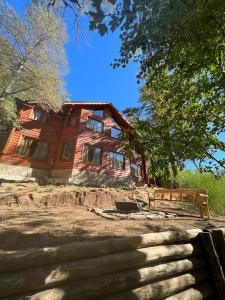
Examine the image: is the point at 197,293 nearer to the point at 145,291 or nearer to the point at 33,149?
the point at 145,291

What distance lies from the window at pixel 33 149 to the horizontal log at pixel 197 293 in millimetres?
21232

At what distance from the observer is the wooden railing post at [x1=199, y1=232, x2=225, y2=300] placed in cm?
450

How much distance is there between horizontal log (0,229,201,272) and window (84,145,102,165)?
829 inches

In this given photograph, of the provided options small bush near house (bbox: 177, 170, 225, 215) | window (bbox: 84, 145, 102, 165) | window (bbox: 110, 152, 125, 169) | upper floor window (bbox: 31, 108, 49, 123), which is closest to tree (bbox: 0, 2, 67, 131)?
upper floor window (bbox: 31, 108, 49, 123)

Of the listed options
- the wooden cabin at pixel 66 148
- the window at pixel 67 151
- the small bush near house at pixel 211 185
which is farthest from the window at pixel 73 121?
the small bush near house at pixel 211 185

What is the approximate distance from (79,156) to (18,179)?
5.98 m

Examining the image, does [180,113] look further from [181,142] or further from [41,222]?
[41,222]

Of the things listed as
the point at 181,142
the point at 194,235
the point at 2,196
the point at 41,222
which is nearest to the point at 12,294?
the point at 194,235

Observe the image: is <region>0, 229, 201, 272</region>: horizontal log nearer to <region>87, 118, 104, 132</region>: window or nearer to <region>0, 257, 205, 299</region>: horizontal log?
<region>0, 257, 205, 299</region>: horizontal log

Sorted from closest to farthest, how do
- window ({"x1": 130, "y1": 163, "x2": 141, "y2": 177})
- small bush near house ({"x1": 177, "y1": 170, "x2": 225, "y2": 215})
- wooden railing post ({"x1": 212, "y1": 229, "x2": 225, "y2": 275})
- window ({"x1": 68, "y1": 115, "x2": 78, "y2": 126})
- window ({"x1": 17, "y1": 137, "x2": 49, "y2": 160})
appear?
wooden railing post ({"x1": 212, "y1": 229, "x2": 225, "y2": 275}) < small bush near house ({"x1": 177, "y1": 170, "x2": 225, "y2": 215}) < window ({"x1": 17, "y1": 137, "x2": 49, "y2": 160}) < window ({"x1": 68, "y1": 115, "x2": 78, "y2": 126}) < window ({"x1": 130, "y1": 163, "x2": 141, "y2": 177})

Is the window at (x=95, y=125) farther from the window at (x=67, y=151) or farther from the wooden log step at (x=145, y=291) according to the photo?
the wooden log step at (x=145, y=291)

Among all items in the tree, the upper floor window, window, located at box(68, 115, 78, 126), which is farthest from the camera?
window, located at box(68, 115, 78, 126)

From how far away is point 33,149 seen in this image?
24344 mm

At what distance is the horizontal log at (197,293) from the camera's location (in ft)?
13.2
